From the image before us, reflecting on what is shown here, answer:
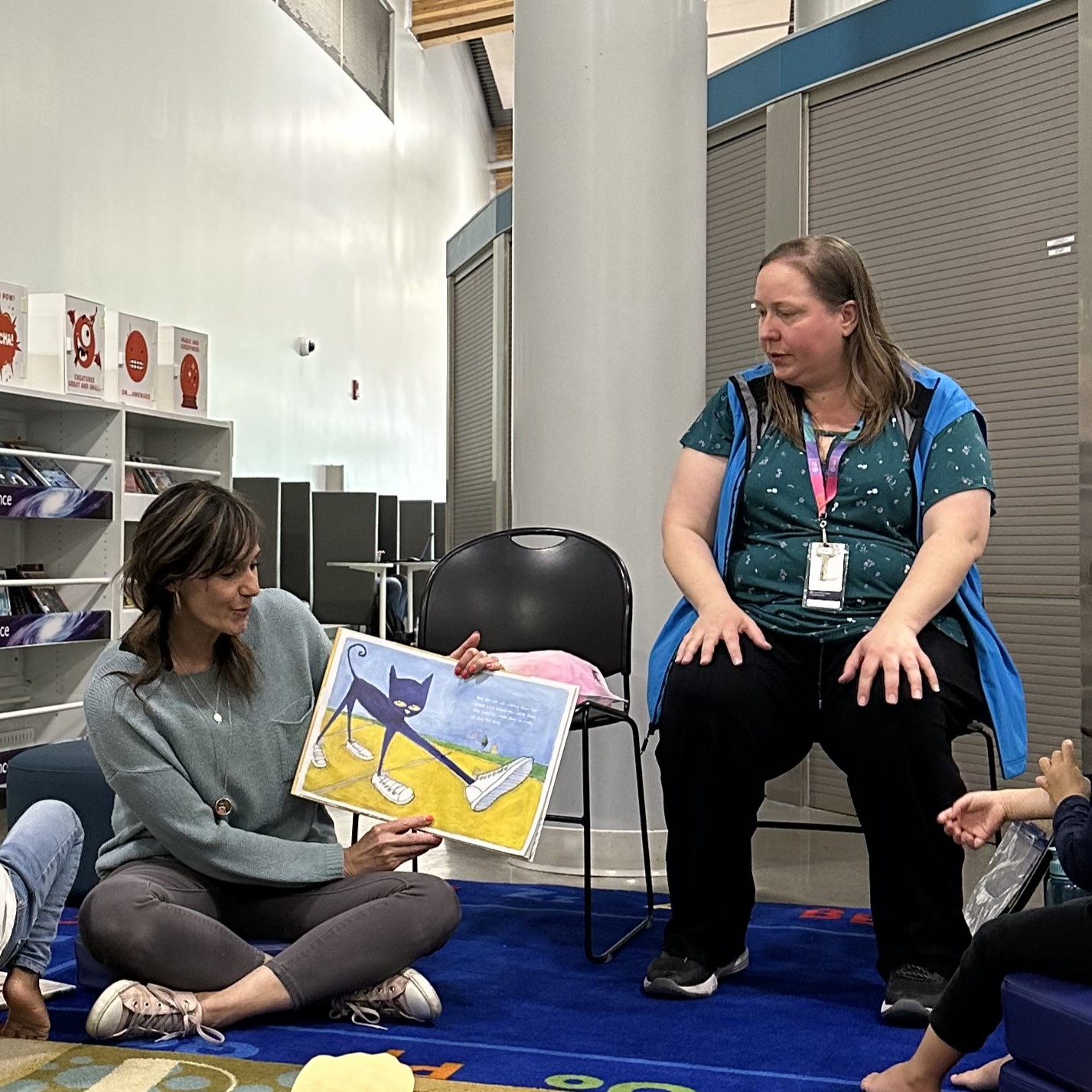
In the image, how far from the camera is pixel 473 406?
7.55m

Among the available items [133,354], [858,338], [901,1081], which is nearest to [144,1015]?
[901,1081]

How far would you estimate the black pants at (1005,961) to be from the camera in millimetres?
1515

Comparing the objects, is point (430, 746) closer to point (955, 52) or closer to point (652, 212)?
point (652, 212)

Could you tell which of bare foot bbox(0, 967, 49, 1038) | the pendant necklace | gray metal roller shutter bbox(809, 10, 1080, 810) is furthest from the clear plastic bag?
gray metal roller shutter bbox(809, 10, 1080, 810)

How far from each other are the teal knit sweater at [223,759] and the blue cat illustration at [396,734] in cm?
8

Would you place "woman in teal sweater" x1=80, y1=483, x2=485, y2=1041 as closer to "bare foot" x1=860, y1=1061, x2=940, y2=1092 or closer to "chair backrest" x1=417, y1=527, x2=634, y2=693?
"chair backrest" x1=417, y1=527, x2=634, y2=693

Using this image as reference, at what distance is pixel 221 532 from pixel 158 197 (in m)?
6.04

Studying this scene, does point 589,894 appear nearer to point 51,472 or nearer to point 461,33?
point 51,472

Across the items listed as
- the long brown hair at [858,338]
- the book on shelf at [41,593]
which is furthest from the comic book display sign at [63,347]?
the long brown hair at [858,338]

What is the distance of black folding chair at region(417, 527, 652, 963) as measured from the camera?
286cm

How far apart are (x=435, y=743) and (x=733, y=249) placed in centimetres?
281

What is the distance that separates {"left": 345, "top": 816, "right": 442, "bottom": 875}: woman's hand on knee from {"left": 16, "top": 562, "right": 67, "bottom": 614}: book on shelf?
3415 mm

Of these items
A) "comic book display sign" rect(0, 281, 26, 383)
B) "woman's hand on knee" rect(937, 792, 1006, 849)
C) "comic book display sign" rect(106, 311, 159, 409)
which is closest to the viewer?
"woman's hand on knee" rect(937, 792, 1006, 849)

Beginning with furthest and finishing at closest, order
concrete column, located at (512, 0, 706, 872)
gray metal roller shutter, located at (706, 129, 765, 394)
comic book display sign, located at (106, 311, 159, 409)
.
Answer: comic book display sign, located at (106, 311, 159, 409) < gray metal roller shutter, located at (706, 129, 765, 394) < concrete column, located at (512, 0, 706, 872)
